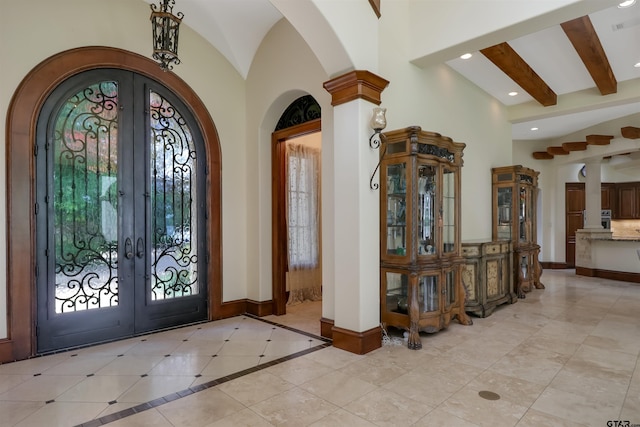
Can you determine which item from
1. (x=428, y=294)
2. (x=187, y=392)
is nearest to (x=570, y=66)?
(x=428, y=294)

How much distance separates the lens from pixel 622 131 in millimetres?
7281

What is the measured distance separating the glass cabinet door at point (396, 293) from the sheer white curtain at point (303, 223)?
223cm

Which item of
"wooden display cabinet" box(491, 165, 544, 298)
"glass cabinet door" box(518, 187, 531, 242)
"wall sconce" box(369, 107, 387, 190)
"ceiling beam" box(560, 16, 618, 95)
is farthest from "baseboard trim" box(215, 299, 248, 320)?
"ceiling beam" box(560, 16, 618, 95)

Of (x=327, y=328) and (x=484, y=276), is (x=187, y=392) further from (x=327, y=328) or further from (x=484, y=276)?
(x=484, y=276)

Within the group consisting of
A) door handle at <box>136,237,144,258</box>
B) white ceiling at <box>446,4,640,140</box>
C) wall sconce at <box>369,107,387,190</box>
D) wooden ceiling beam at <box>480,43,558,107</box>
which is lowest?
door handle at <box>136,237,144,258</box>

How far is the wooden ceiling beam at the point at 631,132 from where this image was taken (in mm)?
7125

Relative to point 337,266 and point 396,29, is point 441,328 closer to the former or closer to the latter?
point 337,266

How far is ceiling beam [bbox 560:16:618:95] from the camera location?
3.86 metres

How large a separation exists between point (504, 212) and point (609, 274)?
413cm

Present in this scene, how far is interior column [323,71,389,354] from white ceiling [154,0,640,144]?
1780 mm

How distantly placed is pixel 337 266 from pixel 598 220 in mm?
7918

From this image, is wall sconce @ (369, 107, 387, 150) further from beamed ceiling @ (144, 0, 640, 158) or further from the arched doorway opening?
beamed ceiling @ (144, 0, 640, 158)

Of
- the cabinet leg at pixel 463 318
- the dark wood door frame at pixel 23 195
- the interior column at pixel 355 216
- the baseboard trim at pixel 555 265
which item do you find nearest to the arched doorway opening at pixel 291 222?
the interior column at pixel 355 216

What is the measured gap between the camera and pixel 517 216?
5.84m
